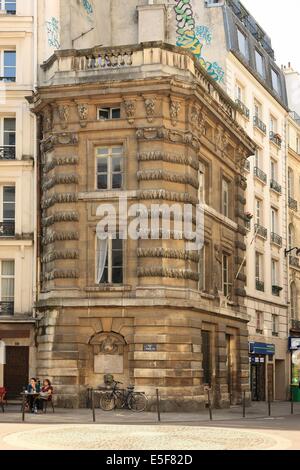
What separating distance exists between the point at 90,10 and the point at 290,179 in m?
20.8

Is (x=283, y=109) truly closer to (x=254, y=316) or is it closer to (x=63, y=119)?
(x=254, y=316)

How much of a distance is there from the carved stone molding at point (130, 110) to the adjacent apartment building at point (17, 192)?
14.7ft

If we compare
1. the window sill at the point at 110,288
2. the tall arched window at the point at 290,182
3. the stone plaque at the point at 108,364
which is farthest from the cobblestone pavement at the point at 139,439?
the tall arched window at the point at 290,182

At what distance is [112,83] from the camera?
3225 centimetres

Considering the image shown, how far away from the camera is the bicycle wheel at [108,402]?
3067 centimetres

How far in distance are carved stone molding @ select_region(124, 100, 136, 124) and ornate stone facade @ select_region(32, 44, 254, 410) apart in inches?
1.4

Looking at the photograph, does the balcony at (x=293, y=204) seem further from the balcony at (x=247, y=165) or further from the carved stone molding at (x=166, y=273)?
the carved stone molding at (x=166, y=273)

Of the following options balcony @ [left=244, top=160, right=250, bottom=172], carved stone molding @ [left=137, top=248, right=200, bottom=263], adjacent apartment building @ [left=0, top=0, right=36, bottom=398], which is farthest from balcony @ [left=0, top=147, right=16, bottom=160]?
balcony @ [left=244, top=160, right=250, bottom=172]

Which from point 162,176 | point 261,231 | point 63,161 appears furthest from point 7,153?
point 261,231

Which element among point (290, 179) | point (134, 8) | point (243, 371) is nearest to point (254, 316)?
point (243, 371)

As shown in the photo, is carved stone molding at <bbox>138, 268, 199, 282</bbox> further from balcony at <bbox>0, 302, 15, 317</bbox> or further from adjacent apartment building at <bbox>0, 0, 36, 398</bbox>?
balcony at <bbox>0, 302, 15, 317</bbox>

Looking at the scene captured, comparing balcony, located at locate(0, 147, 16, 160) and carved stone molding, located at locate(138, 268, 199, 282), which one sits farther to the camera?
balcony, located at locate(0, 147, 16, 160)

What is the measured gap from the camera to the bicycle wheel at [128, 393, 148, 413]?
30.3m

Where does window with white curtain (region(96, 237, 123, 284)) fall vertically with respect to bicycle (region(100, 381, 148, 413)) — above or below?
above
